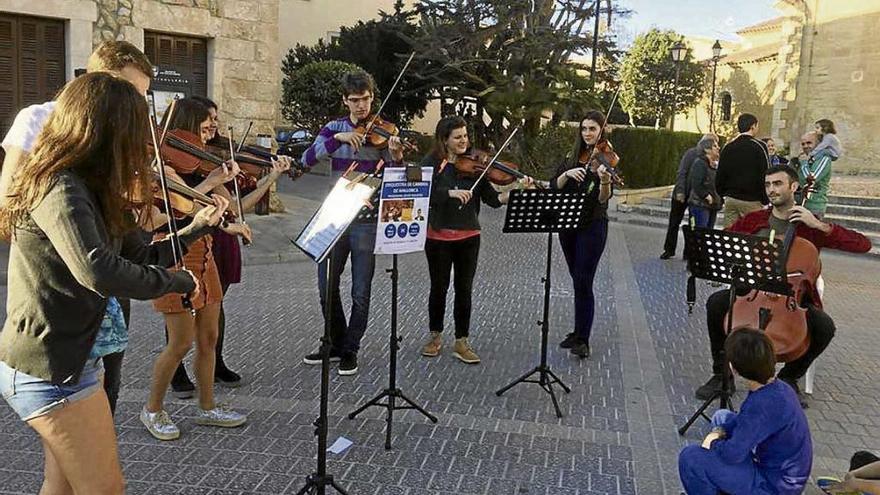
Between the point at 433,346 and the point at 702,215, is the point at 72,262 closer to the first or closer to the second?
the point at 433,346

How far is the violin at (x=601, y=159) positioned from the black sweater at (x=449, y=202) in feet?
2.42

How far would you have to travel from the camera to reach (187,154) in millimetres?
4043

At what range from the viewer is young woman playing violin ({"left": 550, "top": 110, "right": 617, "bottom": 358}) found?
17.5ft

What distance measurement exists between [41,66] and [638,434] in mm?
9277

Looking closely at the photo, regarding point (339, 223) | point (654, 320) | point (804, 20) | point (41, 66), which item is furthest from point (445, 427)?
point (804, 20)

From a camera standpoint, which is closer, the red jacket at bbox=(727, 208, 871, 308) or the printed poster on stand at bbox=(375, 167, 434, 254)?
the printed poster on stand at bbox=(375, 167, 434, 254)

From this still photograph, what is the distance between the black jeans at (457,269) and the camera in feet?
17.7

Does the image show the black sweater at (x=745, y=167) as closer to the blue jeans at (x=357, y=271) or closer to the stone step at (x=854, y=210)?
the blue jeans at (x=357, y=271)

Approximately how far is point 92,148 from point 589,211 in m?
3.94

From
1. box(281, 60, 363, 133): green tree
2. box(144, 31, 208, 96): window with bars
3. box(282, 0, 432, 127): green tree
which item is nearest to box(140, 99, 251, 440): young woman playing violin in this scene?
box(144, 31, 208, 96): window with bars

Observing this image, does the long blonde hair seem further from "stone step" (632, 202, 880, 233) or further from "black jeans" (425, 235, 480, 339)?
"stone step" (632, 202, 880, 233)

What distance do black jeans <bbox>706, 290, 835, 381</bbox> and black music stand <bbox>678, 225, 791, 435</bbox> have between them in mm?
669

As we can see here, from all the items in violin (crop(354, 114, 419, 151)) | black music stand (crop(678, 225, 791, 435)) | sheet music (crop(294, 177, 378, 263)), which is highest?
violin (crop(354, 114, 419, 151))

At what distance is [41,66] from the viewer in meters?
9.91
